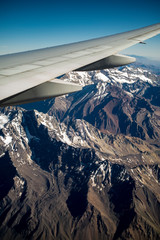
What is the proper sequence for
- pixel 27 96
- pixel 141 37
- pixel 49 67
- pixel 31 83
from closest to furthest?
1. pixel 31 83
2. pixel 27 96
3. pixel 49 67
4. pixel 141 37

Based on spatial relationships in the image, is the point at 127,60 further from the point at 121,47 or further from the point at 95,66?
the point at 95,66

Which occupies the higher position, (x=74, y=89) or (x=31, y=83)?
(x=31, y=83)

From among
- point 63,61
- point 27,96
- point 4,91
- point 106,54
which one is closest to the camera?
point 4,91

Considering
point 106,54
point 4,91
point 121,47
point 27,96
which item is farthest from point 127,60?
point 4,91

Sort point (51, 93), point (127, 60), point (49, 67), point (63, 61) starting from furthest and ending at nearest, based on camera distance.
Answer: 1. point (127, 60)
2. point (63, 61)
3. point (49, 67)
4. point (51, 93)

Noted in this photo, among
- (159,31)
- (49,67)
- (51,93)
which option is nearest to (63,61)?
(49,67)

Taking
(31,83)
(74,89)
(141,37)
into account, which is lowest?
(74,89)

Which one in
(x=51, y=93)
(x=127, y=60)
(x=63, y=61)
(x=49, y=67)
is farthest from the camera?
(x=127, y=60)

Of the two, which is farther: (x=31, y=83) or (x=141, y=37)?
(x=141, y=37)

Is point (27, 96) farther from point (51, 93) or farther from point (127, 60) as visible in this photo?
point (127, 60)
